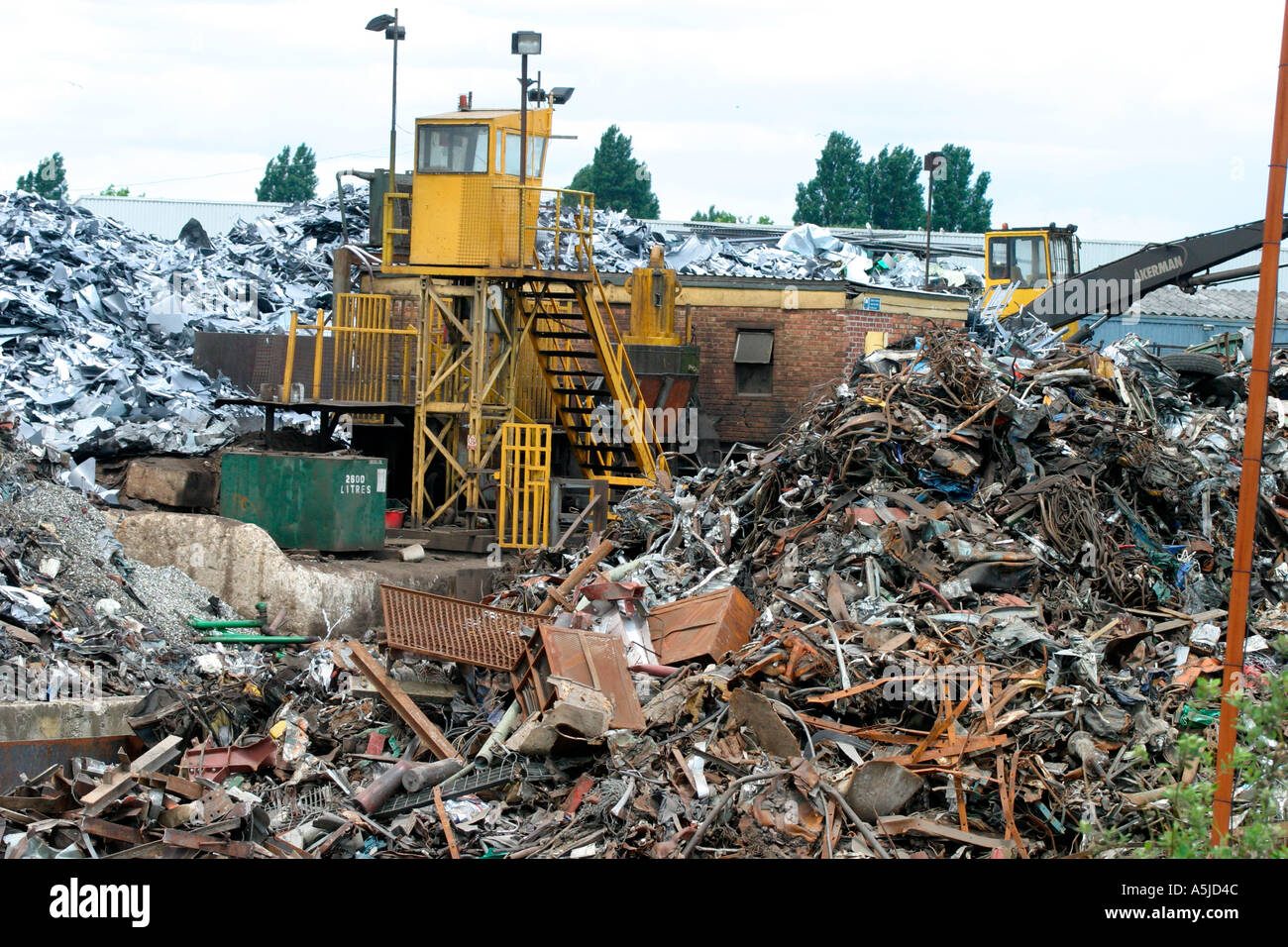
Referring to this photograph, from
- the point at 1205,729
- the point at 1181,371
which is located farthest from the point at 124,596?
the point at 1181,371

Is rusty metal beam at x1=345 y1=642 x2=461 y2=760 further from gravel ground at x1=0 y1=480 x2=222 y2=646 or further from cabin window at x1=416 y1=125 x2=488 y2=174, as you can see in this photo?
cabin window at x1=416 y1=125 x2=488 y2=174

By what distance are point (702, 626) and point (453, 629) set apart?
6.59ft

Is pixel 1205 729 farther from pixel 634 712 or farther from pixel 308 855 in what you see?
pixel 308 855

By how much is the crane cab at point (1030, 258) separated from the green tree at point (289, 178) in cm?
4253

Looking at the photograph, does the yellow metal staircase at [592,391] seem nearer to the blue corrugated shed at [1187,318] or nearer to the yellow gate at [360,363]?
the yellow gate at [360,363]

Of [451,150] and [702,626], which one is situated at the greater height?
[451,150]

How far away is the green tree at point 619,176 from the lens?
2277 inches

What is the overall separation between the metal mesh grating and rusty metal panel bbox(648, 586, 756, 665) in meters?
1.14

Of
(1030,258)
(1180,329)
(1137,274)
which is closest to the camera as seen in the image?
(1137,274)

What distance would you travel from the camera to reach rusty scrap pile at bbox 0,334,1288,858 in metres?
7.95

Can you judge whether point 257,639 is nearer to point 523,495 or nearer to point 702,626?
point 523,495

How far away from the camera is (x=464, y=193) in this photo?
1669 cm

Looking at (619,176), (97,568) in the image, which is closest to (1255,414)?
(97,568)
